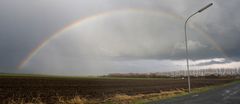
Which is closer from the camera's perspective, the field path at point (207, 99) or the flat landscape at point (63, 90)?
the field path at point (207, 99)

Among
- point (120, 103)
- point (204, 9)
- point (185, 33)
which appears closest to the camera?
point (120, 103)

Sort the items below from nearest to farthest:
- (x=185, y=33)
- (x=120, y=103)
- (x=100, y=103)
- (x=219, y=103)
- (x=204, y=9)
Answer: (x=219, y=103)
(x=120, y=103)
(x=100, y=103)
(x=204, y=9)
(x=185, y=33)

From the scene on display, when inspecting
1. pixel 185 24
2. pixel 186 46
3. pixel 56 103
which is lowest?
pixel 56 103

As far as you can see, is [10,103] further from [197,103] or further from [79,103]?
[197,103]

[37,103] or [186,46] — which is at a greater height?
[186,46]

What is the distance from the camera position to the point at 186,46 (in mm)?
35094

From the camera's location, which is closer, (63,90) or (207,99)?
(207,99)

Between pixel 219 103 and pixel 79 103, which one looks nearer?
pixel 219 103

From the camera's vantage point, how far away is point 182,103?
19.7m

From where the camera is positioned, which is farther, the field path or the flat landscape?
the flat landscape

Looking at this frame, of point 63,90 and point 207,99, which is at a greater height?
point 207,99

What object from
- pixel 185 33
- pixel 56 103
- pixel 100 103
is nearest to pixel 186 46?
pixel 185 33

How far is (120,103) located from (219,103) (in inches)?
305

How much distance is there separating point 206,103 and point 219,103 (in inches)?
33.6
